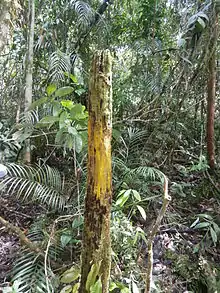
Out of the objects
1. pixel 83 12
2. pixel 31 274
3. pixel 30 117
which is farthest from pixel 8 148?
pixel 83 12

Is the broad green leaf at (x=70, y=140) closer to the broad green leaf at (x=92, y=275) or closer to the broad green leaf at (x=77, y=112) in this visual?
the broad green leaf at (x=77, y=112)

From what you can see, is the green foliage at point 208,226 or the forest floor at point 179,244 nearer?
the forest floor at point 179,244

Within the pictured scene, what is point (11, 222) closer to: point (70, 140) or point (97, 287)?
point (70, 140)

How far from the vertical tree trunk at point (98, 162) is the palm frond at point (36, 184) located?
44.5 inches

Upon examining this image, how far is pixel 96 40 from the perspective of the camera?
144 inches

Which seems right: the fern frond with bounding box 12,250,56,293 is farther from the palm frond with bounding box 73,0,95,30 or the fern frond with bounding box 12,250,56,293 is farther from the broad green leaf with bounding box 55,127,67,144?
the palm frond with bounding box 73,0,95,30

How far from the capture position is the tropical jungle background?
6.17ft

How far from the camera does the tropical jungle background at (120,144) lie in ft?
6.17

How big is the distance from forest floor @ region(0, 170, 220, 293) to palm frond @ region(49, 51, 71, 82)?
1.18 m

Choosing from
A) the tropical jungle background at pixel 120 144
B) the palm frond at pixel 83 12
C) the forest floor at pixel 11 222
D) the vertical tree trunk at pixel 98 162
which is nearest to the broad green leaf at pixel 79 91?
the tropical jungle background at pixel 120 144

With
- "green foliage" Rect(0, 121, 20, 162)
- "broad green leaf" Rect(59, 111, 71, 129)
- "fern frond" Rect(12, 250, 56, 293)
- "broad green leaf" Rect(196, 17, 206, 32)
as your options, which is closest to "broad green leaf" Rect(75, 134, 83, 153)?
"broad green leaf" Rect(59, 111, 71, 129)

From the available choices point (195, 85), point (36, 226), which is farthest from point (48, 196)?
point (195, 85)

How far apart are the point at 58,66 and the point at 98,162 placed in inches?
78.5

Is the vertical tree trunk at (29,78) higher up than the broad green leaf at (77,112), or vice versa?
the vertical tree trunk at (29,78)
